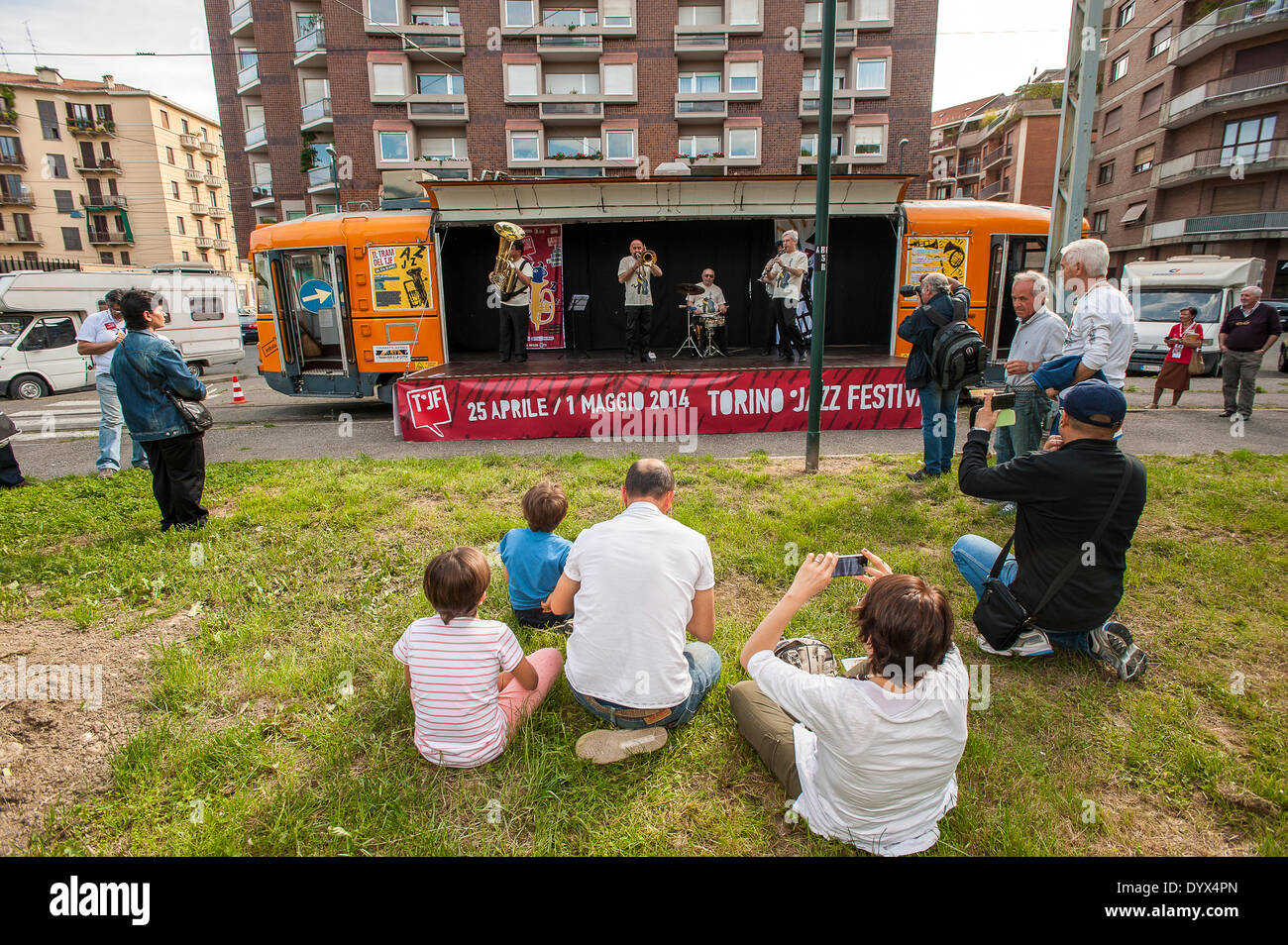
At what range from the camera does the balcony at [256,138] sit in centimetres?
3762

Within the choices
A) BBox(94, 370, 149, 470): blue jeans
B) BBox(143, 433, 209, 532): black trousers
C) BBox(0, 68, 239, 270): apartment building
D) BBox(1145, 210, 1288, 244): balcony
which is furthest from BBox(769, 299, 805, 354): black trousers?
BBox(0, 68, 239, 270): apartment building

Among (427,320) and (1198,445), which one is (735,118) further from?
(1198,445)

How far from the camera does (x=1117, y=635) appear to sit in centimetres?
351

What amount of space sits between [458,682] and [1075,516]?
2923 mm

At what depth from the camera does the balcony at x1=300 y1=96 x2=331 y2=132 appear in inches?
1315

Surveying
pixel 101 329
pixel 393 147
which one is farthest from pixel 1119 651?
pixel 393 147

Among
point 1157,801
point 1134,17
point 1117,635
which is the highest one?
point 1134,17

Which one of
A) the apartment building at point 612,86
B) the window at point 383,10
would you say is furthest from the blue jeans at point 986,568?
the window at point 383,10

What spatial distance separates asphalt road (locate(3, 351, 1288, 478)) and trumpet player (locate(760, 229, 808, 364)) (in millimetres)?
2761

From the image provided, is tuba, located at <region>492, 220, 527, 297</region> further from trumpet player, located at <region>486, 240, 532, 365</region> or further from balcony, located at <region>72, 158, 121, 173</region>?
balcony, located at <region>72, 158, 121, 173</region>

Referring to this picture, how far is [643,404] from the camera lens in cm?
924

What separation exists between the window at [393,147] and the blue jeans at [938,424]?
105 ft
